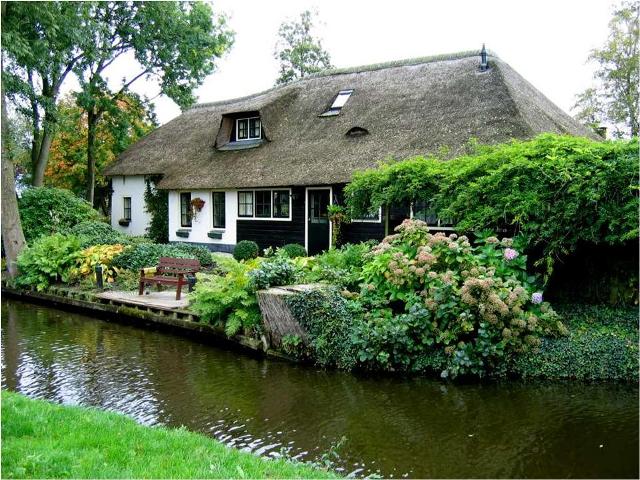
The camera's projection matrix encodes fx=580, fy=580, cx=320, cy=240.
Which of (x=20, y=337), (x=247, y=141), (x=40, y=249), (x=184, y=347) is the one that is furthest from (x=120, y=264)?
(x=247, y=141)

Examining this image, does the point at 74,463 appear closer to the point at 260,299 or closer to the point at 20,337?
the point at 260,299

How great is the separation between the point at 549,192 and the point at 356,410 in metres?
4.87

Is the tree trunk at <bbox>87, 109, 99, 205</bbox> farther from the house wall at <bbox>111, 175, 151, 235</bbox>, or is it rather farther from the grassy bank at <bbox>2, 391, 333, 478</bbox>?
the grassy bank at <bbox>2, 391, 333, 478</bbox>

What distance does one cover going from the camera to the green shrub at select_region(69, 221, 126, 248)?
18688 millimetres

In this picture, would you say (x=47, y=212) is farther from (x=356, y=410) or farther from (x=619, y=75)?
(x=619, y=75)

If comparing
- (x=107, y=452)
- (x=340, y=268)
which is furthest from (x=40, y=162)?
(x=107, y=452)

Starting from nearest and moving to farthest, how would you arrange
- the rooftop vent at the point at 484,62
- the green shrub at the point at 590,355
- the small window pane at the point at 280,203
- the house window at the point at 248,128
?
the green shrub at the point at 590,355, the rooftop vent at the point at 484,62, the small window pane at the point at 280,203, the house window at the point at 248,128

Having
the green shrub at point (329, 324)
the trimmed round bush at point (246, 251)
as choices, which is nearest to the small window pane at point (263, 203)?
the trimmed round bush at point (246, 251)

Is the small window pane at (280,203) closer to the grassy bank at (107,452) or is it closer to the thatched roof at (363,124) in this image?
the thatched roof at (363,124)

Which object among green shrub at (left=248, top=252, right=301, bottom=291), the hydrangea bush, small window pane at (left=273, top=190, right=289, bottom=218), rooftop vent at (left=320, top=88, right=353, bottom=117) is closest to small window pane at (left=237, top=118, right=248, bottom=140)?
rooftop vent at (left=320, top=88, right=353, bottom=117)

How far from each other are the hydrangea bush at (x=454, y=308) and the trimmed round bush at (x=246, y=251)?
8.91 metres

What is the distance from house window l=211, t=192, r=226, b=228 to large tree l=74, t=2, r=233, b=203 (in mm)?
7218

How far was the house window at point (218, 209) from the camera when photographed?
2183 centimetres

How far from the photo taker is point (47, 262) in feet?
55.6
